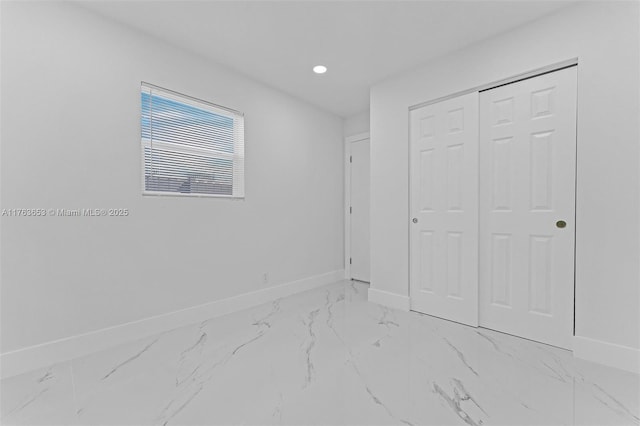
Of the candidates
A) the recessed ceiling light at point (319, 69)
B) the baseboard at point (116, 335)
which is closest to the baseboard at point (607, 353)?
the baseboard at point (116, 335)

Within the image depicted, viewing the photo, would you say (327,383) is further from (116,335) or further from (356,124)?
(356,124)

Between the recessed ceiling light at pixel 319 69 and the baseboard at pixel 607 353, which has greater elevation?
the recessed ceiling light at pixel 319 69

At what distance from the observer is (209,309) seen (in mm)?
2887

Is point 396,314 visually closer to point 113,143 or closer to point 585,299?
point 585,299

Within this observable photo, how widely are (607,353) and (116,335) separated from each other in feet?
11.7

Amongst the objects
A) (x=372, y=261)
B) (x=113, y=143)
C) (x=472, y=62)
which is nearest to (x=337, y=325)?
(x=372, y=261)

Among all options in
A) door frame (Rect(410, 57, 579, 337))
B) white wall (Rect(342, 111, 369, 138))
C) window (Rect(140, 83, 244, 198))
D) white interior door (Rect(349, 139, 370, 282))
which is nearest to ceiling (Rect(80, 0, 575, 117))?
door frame (Rect(410, 57, 579, 337))

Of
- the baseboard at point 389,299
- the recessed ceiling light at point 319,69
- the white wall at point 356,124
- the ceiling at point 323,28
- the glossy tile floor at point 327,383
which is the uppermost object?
the ceiling at point 323,28

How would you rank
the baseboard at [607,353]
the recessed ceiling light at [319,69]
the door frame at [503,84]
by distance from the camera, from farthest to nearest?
1. the recessed ceiling light at [319,69]
2. the door frame at [503,84]
3. the baseboard at [607,353]

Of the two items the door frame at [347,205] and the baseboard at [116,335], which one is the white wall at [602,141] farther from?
the baseboard at [116,335]

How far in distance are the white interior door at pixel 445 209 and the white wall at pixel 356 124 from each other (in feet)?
4.28

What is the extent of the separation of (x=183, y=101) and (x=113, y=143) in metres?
0.76

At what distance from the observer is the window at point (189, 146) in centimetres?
256

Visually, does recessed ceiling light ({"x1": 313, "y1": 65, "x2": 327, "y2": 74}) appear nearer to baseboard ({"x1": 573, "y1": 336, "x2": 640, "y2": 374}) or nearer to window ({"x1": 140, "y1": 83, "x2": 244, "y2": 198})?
window ({"x1": 140, "y1": 83, "x2": 244, "y2": 198})
